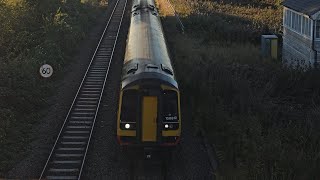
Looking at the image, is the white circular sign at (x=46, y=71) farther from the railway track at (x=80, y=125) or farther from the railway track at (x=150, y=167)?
the railway track at (x=150, y=167)

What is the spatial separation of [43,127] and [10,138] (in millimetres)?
1527

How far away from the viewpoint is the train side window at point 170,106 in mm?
12039

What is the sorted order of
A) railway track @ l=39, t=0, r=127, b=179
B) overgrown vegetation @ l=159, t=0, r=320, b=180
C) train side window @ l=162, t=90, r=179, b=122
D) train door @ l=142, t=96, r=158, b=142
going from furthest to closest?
railway track @ l=39, t=0, r=127, b=179, train side window @ l=162, t=90, r=179, b=122, train door @ l=142, t=96, r=158, b=142, overgrown vegetation @ l=159, t=0, r=320, b=180

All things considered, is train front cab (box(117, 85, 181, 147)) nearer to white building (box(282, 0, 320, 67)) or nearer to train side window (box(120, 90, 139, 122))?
train side window (box(120, 90, 139, 122))

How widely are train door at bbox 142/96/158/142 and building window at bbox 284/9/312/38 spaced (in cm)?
1223

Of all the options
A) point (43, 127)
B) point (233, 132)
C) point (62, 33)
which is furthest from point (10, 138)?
point (62, 33)

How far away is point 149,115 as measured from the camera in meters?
11.8

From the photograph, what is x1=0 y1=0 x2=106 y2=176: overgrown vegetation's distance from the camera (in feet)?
49.1

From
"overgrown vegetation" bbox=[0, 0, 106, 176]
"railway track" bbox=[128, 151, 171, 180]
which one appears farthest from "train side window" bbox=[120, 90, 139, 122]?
"overgrown vegetation" bbox=[0, 0, 106, 176]

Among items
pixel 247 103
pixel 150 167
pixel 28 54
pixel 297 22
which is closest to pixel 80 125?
pixel 150 167

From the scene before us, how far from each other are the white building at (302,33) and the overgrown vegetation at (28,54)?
37.8 feet

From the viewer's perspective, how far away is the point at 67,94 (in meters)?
19.2

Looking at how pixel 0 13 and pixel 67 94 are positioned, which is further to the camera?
pixel 0 13

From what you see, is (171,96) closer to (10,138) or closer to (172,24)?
(10,138)
